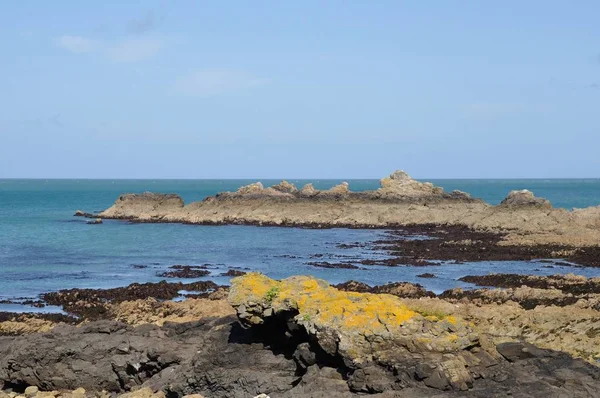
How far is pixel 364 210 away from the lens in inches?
3467

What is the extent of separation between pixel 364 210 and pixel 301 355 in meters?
74.7

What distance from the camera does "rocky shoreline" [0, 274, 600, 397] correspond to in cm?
1252

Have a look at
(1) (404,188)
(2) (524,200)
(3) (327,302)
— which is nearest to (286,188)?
(1) (404,188)

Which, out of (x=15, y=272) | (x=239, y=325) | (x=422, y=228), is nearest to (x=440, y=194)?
(x=422, y=228)

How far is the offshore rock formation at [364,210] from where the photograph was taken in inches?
2807

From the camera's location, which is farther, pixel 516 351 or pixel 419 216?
pixel 419 216

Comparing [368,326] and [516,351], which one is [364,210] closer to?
[516,351]

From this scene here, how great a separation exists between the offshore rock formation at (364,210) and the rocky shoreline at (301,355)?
172 ft

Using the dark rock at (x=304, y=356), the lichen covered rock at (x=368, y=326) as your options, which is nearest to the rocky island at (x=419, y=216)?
the lichen covered rock at (x=368, y=326)

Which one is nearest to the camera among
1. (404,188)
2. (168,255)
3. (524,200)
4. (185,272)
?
(185,272)

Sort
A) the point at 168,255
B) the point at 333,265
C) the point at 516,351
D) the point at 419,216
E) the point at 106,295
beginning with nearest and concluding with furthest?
the point at 516,351
the point at 106,295
the point at 333,265
the point at 168,255
the point at 419,216

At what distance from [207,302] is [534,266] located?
2457cm

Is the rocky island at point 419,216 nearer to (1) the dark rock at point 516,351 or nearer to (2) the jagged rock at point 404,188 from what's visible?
(2) the jagged rock at point 404,188

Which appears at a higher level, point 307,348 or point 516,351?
point 307,348
